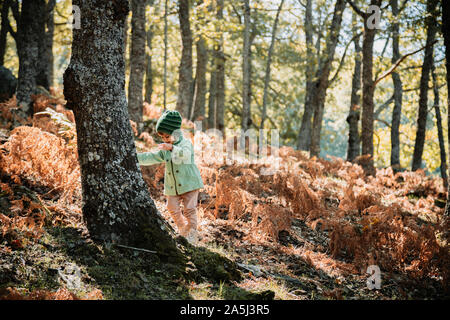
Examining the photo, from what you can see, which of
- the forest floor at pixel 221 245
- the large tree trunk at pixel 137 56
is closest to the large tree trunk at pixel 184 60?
the large tree trunk at pixel 137 56

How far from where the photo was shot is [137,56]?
32.1ft

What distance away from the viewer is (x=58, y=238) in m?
3.75

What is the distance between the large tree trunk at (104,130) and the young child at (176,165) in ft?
2.07

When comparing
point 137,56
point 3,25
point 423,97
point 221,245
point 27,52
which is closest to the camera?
point 221,245

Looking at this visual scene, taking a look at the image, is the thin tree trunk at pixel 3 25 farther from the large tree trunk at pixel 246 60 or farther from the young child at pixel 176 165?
the young child at pixel 176 165

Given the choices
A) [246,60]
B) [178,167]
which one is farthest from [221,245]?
[246,60]

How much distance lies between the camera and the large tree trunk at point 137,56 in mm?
9688

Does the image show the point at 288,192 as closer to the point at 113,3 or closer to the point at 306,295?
the point at 306,295

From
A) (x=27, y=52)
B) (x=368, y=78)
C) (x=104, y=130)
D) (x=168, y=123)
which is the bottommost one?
(x=104, y=130)

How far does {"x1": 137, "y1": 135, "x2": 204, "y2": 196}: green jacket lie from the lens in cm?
444

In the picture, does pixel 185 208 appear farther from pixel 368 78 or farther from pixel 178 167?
pixel 368 78

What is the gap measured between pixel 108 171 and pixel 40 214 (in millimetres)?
940

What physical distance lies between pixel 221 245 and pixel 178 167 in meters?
1.28
